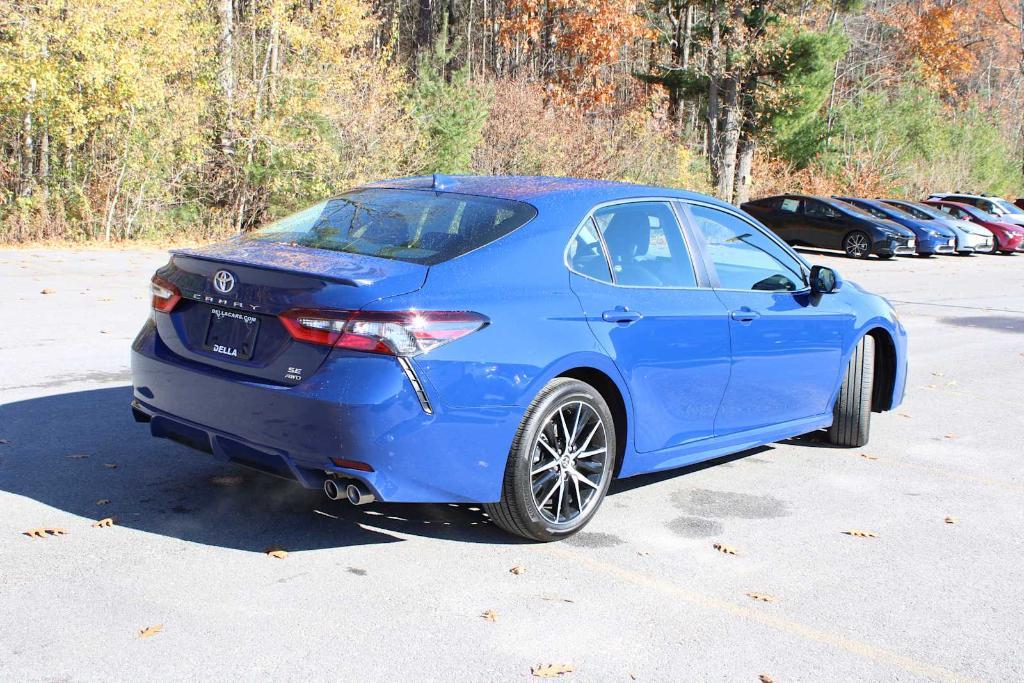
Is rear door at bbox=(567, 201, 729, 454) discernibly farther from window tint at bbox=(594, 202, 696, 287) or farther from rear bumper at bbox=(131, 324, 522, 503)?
rear bumper at bbox=(131, 324, 522, 503)

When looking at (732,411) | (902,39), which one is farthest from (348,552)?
(902,39)

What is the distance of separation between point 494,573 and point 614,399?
107 centimetres

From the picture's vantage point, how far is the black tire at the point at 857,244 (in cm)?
2855

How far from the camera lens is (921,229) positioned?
99.9ft

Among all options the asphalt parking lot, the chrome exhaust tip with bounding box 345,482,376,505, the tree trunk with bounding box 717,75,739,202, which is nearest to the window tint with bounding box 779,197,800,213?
the tree trunk with bounding box 717,75,739,202

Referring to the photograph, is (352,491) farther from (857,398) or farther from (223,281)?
(857,398)

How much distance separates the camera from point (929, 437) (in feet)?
25.8

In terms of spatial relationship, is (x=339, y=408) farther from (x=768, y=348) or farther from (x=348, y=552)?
(x=768, y=348)

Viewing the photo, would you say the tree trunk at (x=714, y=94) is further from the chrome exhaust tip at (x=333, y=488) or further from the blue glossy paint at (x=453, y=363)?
the chrome exhaust tip at (x=333, y=488)

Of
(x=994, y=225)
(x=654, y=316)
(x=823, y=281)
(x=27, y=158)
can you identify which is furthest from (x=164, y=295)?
(x=994, y=225)

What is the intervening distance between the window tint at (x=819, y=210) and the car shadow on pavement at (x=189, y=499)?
25418 mm

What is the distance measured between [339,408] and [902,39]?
6536 cm

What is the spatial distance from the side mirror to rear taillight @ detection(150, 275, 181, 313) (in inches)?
144

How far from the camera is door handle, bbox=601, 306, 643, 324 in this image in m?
5.08
